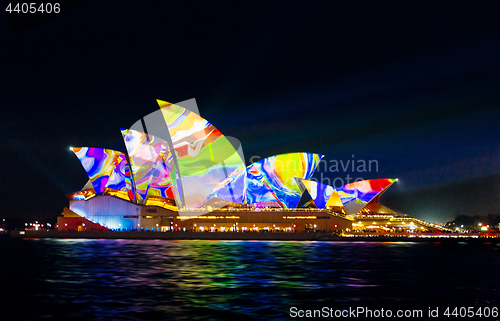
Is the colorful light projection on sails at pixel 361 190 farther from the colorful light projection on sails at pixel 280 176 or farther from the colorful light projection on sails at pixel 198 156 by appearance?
the colorful light projection on sails at pixel 198 156

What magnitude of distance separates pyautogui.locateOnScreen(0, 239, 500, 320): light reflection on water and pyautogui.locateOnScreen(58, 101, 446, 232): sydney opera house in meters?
36.5

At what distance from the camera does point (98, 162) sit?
73.2m

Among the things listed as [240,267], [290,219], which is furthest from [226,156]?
[240,267]

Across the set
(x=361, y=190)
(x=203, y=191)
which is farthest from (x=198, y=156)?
(x=361, y=190)

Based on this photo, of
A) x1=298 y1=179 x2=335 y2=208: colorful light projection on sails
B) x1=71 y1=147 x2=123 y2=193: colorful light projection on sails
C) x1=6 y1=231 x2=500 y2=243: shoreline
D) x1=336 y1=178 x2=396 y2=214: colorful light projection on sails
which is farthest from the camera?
x1=336 y1=178 x2=396 y2=214: colorful light projection on sails

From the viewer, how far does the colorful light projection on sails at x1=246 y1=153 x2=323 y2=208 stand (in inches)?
2884

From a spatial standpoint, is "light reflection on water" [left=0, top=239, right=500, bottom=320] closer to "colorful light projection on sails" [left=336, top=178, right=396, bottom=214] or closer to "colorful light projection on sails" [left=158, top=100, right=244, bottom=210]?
"colorful light projection on sails" [left=158, top=100, right=244, bottom=210]

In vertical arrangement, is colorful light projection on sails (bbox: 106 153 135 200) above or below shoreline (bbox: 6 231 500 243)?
above

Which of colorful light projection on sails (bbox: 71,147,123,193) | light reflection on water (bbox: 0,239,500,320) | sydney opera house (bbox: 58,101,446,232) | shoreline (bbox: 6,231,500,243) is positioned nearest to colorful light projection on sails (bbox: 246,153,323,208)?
sydney opera house (bbox: 58,101,446,232)

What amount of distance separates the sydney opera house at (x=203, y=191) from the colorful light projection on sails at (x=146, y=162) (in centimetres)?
14

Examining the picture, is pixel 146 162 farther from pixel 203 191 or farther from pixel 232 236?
pixel 232 236

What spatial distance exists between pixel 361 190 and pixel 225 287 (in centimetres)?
6403

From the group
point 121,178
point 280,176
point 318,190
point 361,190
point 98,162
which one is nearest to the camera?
point 98,162

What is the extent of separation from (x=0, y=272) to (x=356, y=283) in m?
18.7
